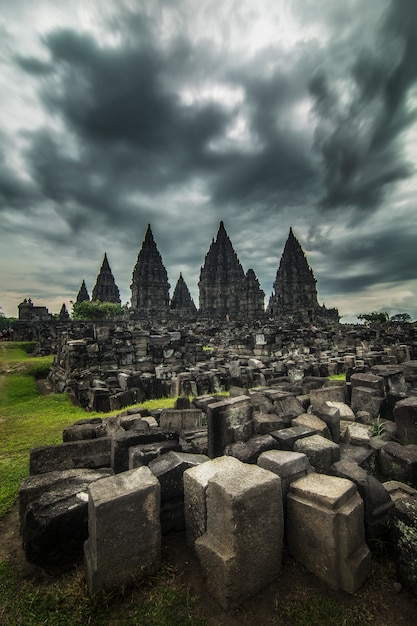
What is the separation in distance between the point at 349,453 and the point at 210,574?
2.36m

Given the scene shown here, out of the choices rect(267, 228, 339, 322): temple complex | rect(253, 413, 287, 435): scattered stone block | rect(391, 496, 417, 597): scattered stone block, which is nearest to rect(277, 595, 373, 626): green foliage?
rect(391, 496, 417, 597): scattered stone block

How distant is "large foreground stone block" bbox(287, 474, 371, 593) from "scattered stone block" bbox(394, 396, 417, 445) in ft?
8.72

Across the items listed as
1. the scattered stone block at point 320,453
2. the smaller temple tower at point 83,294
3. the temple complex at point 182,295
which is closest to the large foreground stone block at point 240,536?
the scattered stone block at point 320,453

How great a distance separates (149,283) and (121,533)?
45.9 m

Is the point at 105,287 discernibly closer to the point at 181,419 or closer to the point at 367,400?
the point at 181,419

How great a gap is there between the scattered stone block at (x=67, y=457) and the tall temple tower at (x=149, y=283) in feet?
135

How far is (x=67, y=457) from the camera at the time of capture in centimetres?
356

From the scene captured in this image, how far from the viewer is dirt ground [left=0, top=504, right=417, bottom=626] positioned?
1.88 metres

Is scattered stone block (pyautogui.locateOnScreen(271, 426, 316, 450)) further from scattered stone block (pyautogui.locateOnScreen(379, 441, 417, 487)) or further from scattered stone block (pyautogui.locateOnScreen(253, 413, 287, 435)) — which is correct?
scattered stone block (pyautogui.locateOnScreen(379, 441, 417, 487))

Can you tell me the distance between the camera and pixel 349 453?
3.64 metres

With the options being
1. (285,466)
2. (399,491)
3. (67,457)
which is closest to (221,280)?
(67,457)

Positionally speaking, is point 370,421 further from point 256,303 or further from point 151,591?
point 256,303

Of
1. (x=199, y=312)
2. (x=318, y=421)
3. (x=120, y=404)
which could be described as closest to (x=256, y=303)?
(x=199, y=312)

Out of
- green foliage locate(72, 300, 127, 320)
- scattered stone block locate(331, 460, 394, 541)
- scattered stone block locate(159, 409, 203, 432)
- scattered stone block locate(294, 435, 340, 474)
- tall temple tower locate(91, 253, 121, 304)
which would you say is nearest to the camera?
scattered stone block locate(331, 460, 394, 541)
